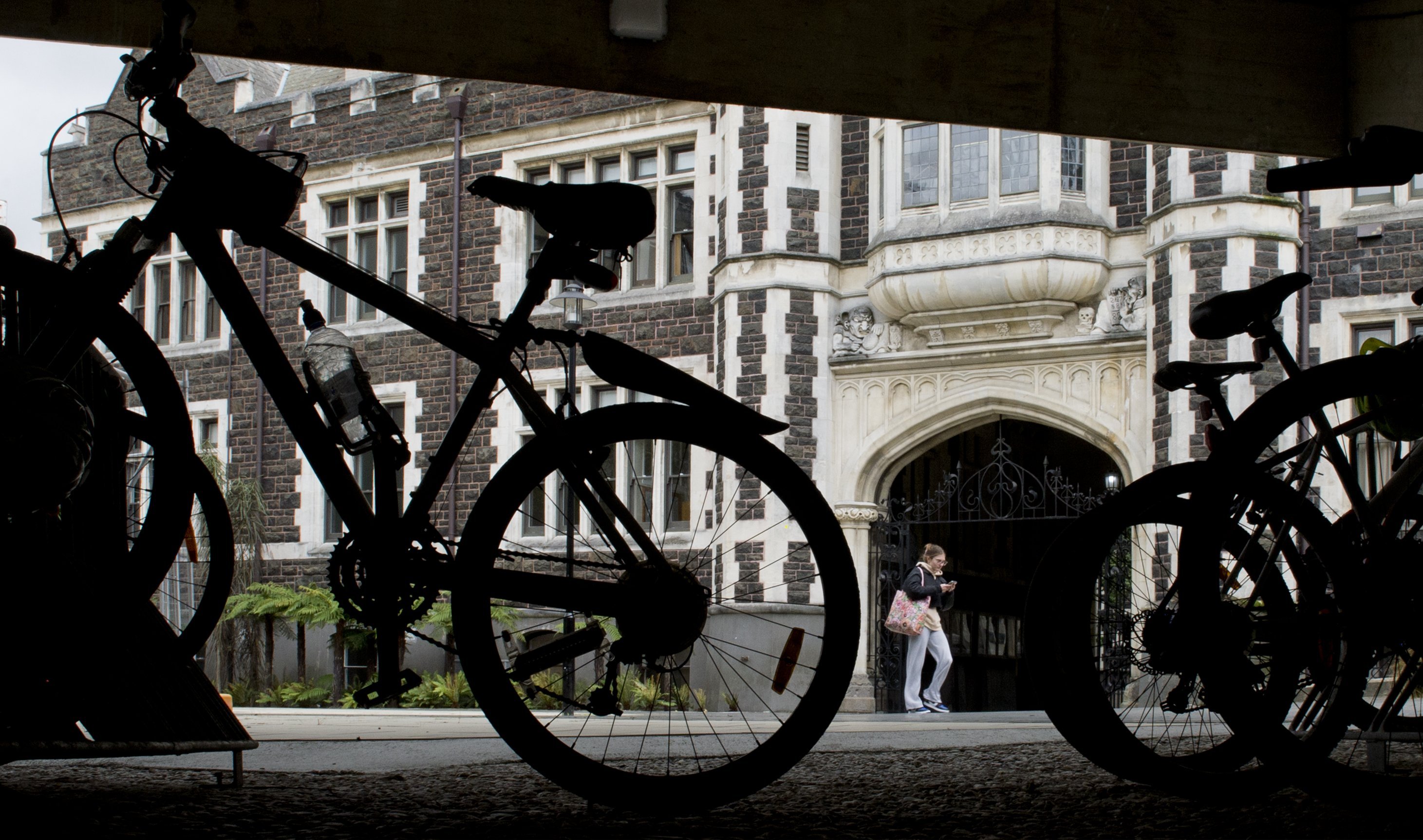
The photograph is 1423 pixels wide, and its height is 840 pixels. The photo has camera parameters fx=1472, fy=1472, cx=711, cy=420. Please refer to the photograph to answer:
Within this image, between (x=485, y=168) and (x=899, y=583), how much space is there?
23.0 feet

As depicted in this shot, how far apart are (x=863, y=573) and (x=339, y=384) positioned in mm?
12584

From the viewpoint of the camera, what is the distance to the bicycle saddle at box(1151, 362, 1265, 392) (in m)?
2.84

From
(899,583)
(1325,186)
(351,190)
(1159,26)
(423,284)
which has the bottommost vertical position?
(899,583)

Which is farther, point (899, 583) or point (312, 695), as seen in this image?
point (312, 695)

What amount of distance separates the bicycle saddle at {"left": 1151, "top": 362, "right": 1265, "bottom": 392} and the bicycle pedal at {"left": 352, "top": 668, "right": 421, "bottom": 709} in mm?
1503

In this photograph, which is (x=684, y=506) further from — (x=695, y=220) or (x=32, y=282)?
(x=32, y=282)

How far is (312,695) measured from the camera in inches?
640

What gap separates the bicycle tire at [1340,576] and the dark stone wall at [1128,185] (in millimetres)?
11815

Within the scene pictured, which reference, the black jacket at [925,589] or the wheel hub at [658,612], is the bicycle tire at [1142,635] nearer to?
the wheel hub at [658,612]

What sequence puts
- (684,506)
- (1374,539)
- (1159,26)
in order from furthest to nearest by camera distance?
(684,506) < (1159,26) < (1374,539)

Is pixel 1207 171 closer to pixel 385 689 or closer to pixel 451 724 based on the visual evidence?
pixel 451 724

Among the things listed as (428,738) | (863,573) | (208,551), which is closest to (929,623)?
(863,573)

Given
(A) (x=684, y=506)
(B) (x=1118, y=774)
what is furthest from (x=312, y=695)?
(B) (x=1118, y=774)

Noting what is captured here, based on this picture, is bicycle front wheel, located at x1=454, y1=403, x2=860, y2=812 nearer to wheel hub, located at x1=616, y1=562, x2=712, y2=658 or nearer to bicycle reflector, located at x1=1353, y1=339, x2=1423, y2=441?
wheel hub, located at x1=616, y1=562, x2=712, y2=658
